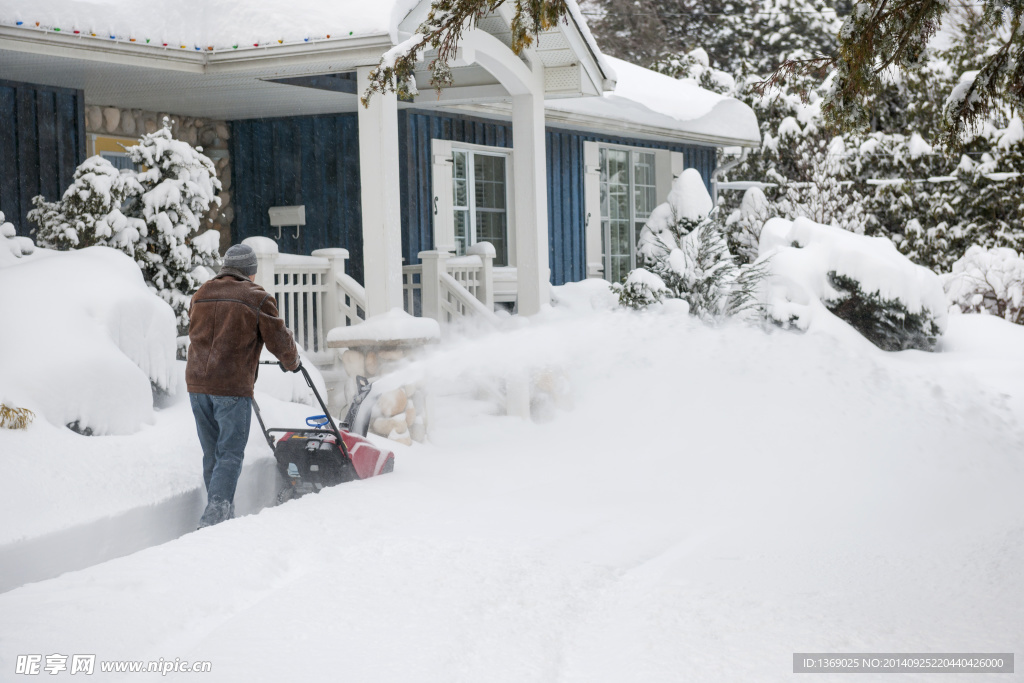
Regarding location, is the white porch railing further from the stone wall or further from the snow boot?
the snow boot

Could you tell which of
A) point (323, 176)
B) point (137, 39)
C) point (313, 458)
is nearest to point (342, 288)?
point (323, 176)

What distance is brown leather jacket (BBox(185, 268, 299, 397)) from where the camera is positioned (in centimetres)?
607

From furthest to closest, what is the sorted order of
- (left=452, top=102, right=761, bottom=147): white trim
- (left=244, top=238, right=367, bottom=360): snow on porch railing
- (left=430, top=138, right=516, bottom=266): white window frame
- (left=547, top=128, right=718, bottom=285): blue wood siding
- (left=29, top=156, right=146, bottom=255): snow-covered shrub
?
(left=547, top=128, right=718, bottom=285): blue wood siding → (left=430, top=138, right=516, bottom=266): white window frame → (left=452, top=102, right=761, bottom=147): white trim → (left=244, top=238, right=367, bottom=360): snow on porch railing → (left=29, top=156, right=146, bottom=255): snow-covered shrub

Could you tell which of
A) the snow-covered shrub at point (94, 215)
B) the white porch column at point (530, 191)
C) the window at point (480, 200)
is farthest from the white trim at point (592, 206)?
the snow-covered shrub at point (94, 215)

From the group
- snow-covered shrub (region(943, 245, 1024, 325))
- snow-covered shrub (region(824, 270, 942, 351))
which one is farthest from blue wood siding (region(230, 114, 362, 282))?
snow-covered shrub (region(943, 245, 1024, 325))

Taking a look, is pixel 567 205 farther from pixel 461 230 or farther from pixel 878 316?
pixel 878 316

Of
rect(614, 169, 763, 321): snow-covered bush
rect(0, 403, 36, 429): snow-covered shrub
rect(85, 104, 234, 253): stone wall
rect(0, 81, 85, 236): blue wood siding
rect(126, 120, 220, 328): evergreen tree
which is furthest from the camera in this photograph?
rect(614, 169, 763, 321): snow-covered bush

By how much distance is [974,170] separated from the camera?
1908 centimetres

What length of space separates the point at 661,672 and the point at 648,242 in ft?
40.7

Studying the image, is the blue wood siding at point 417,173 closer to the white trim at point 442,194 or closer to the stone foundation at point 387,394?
the white trim at point 442,194

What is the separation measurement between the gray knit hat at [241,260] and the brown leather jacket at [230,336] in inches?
4.0

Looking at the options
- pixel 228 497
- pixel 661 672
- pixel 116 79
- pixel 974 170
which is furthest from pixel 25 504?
pixel 974 170

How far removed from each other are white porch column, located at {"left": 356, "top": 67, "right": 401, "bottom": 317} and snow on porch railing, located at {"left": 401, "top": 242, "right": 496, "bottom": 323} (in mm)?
2236

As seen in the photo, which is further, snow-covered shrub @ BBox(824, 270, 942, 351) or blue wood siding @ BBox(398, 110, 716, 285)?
snow-covered shrub @ BBox(824, 270, 942, 351)
